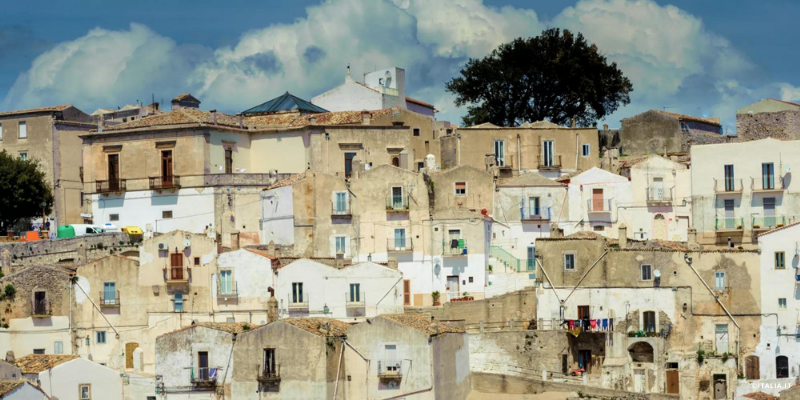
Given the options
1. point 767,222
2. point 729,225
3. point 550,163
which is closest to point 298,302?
point 550,163

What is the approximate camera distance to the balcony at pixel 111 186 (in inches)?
2891

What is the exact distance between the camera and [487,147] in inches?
2916

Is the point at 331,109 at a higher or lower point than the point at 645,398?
Answer: higher

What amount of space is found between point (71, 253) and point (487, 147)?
20.9m

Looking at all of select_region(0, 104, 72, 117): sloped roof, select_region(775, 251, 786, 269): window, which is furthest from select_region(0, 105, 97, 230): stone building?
select_region(775, 251, 786, 269): window

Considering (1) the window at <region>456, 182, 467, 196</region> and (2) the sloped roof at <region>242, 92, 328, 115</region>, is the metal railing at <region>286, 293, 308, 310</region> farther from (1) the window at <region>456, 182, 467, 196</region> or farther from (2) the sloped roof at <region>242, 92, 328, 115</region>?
(2) the sloped roof at <region>242, 92, 328, 115</region>

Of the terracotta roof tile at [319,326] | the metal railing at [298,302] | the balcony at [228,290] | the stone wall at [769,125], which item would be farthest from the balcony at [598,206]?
the balcony at [228,290]

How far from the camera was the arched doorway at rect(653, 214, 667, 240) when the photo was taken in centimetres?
6975

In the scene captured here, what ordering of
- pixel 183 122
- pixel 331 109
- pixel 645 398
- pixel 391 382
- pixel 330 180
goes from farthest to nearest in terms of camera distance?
pixel 331 109 → pixel 183 122 → pixel 330 180 → pixel 645 398 → pixel 391 382

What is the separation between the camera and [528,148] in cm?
7438

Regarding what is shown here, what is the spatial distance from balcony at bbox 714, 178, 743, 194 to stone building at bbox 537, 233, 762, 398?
4.96 metres

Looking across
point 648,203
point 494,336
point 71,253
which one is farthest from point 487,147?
point 71,253

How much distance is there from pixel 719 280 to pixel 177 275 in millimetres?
23178

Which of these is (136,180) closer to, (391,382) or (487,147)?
(487,147)
